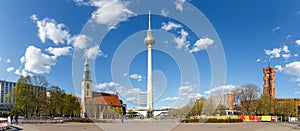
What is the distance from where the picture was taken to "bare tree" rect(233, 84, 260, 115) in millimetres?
70750

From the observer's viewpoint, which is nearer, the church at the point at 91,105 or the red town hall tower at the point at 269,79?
the church at the point at 91,105

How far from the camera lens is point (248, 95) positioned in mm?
71000

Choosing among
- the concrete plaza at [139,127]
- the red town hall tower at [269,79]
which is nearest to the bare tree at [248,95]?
the concrete plaza at [139,127]

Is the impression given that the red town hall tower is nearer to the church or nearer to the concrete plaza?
the church

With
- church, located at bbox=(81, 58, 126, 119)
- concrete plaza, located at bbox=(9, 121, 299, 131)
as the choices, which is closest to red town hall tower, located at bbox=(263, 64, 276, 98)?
church, located at bbox=(81, 58, 126, 119)

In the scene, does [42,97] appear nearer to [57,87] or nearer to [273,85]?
[57,87]

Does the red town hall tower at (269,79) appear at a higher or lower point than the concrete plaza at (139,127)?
higher

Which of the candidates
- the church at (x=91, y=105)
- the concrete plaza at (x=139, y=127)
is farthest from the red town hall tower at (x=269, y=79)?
the concrete plaza at (x=139, y=127)

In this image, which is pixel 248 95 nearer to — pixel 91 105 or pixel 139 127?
pixel 91 105

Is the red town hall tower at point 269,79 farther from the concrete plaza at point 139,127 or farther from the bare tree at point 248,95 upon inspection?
the concrete plaza at point 139,127

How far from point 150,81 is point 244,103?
29958mm

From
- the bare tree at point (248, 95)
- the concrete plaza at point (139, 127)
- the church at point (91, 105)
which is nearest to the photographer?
the concrete plaza at point (139, 127)

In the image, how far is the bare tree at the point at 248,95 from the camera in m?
70.8

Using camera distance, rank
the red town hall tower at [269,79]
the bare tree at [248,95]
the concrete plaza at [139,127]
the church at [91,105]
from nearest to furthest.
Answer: the concrete plaza at [139,127], the bare tree at [248,95], the church at [91,105], the red town hall tower at [269,79]
